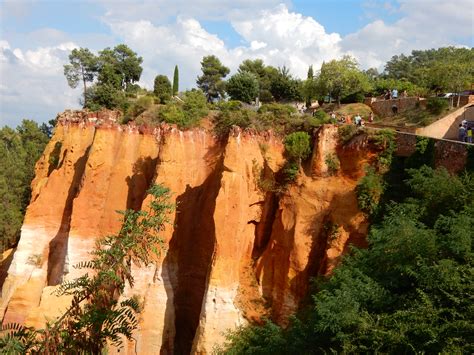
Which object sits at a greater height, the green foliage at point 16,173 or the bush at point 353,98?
the bush at point 353,98

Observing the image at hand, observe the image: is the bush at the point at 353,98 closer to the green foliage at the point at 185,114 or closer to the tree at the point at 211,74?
the green foliage at the point at 185,114

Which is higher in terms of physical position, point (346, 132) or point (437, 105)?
point (437, 105)

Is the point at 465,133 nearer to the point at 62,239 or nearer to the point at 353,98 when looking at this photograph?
the point at 353,98

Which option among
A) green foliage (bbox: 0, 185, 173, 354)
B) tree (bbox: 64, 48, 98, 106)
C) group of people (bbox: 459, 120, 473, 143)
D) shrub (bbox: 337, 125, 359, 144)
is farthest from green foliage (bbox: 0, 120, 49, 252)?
group of people (bbox: 459, 120, 473, 143)

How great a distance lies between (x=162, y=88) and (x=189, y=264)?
20212mm

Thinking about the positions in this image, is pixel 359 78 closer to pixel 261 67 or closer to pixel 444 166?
pixel 444 166

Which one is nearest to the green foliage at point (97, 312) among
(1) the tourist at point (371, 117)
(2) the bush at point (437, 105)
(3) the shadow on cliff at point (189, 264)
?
(3) the shadow on cliff at point (189, 264)

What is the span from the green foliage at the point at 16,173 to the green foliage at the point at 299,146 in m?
20.9

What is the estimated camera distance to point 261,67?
50969 millimetres

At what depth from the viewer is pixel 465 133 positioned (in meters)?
18.4

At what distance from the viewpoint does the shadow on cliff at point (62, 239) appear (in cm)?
2141

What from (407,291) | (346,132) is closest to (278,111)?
(346,132)

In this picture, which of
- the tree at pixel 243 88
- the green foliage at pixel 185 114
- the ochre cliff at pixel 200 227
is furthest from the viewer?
the tree at pixel 243 88

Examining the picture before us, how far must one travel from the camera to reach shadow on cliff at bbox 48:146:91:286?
21406mm
